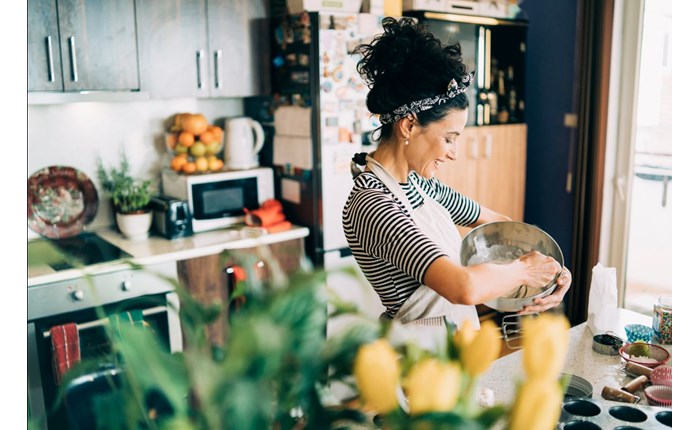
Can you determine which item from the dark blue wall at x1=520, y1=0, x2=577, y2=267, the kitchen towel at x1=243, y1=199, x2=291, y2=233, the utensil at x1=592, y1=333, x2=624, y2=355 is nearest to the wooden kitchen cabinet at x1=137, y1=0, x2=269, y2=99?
the kitchen towel at x1=243, y1=199, x2=291, y2=233

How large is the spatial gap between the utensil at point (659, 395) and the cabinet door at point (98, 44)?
2352 mm

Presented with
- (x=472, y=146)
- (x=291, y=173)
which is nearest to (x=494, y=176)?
(x=472, y=146)

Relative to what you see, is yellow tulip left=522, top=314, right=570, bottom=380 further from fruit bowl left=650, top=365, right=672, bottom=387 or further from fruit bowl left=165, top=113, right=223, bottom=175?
fruit bowl left=165, top=113, right=223, bottom=175

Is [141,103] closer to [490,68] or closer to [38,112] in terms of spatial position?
[38,112]

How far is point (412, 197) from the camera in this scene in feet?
5.72

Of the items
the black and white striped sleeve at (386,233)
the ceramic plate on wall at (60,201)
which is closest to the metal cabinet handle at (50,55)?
the ceramic plate on wall at (60,201)

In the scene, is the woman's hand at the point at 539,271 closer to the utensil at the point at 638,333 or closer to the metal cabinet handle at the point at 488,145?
the utensil at the point at 638,333

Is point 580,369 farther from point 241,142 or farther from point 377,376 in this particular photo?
point 241,142

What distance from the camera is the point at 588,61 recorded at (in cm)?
348

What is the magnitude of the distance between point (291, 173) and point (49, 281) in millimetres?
1236

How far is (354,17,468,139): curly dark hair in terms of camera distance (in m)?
1.56

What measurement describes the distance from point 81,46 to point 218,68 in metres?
0.61

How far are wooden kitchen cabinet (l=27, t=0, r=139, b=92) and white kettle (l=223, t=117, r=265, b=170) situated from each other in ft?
1.83

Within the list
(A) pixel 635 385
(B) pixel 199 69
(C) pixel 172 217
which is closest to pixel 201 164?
(C) pixel 172 217
